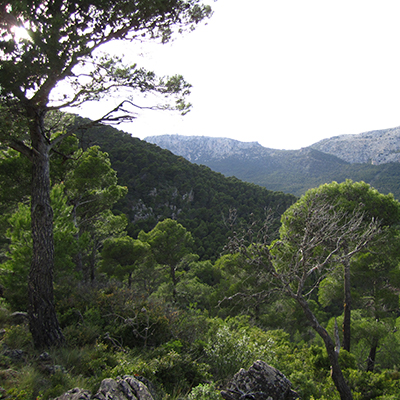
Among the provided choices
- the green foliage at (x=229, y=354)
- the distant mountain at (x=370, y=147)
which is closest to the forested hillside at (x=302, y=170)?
the distant mountain at (x=370, y=147)

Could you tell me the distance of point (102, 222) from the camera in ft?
40.1

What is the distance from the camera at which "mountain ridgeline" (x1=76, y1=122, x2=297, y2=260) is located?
31.2 m

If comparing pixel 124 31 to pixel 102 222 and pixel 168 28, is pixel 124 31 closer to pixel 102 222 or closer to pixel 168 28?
pixel 168 28

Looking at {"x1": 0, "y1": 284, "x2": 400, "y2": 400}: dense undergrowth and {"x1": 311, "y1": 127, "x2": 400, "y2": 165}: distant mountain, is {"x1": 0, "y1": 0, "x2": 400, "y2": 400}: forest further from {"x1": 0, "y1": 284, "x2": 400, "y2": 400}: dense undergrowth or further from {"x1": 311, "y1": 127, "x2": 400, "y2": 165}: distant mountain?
{"x1": 311, "y1": 127, "x2": 400, "y2": 165}: distant mountain

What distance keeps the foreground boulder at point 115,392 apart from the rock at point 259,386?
1357mm

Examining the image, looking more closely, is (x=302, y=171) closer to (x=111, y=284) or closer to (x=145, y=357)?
(x=111, y=284)

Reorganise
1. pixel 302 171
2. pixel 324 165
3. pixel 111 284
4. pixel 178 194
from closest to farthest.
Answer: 1. pixel 111 284
2. pixel 178 194
3. pixel 302 171
4. pixel 324 165

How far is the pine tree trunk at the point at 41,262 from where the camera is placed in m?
4.22

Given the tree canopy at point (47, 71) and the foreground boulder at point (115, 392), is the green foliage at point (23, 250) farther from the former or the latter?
the foreground boulder at point (115, 392)

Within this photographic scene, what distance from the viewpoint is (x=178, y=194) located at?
38.1m

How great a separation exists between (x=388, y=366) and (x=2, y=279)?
17.0 meters

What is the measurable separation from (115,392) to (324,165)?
13456 cm

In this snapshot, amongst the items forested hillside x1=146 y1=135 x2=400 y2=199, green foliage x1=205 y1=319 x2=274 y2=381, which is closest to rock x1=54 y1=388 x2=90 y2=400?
green foliage x1=205 y1=319 x2=274 y2=381

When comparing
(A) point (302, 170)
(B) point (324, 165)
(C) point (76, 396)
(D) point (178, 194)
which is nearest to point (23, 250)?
(C) point (76, 396)
